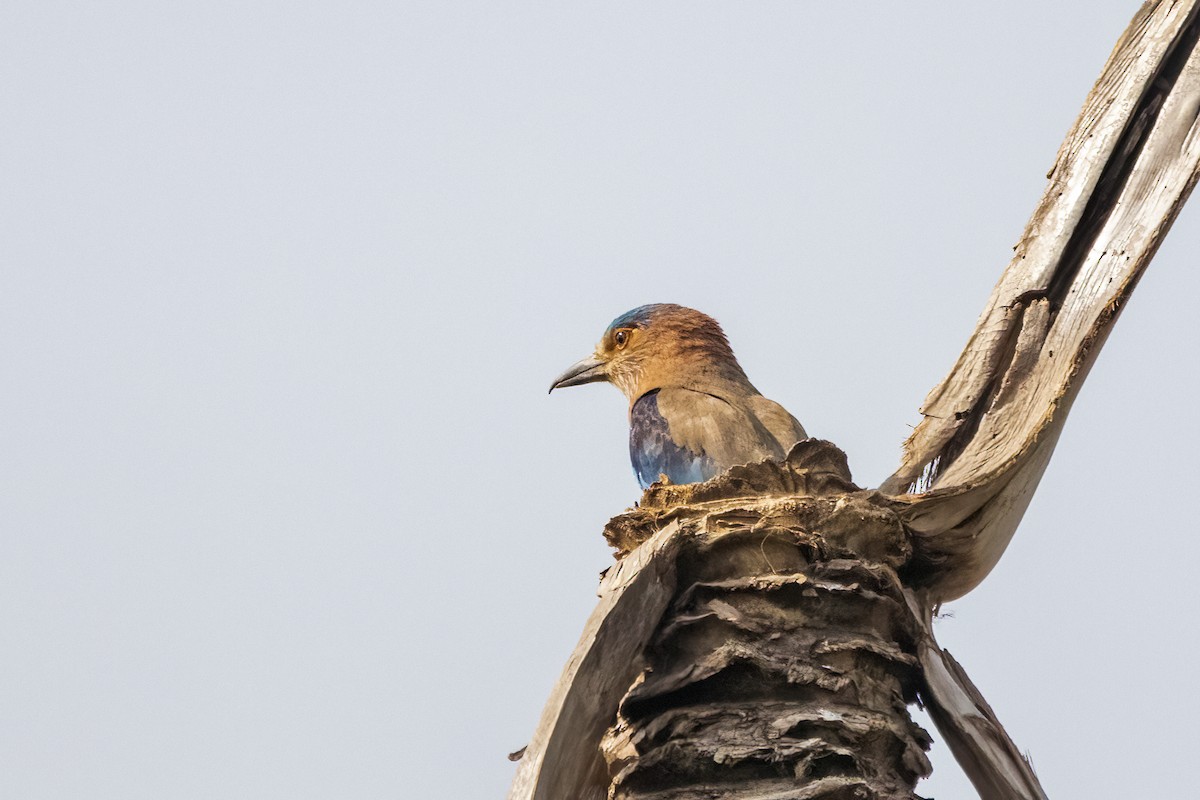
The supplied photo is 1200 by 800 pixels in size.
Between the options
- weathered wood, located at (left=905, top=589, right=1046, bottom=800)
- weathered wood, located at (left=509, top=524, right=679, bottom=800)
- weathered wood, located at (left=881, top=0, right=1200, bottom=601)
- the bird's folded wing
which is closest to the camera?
weathered wood, located at (left=509, top=524, right=679, bottom=800)

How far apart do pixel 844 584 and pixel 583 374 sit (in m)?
5.15

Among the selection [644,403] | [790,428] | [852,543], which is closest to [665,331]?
[644,403]

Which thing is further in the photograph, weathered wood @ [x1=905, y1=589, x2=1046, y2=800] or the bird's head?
the bird's head

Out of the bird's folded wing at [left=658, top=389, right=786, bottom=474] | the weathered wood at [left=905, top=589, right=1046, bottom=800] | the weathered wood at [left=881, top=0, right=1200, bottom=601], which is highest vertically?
the bird's folded wing at [left=658, top=389, right=786, bottom=474]

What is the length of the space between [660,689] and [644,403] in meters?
4.17

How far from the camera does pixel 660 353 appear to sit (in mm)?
8461

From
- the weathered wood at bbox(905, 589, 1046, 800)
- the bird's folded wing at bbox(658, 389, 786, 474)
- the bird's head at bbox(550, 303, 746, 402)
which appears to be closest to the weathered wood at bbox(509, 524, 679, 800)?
the weathered wood at bbox(905, 589, 1046, 800)

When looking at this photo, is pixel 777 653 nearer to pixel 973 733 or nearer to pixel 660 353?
pixel 973 733

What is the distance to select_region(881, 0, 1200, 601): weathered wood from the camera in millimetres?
4555

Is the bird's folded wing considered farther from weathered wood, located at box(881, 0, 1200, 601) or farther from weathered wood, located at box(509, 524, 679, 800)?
weathered wood, located at box(509, 524, 679, 800)

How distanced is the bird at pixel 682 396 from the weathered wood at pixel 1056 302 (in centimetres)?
166

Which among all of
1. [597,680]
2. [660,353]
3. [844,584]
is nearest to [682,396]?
[660,353]

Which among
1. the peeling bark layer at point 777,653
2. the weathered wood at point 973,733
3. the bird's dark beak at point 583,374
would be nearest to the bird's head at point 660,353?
the bird's dark beak at point 583,374

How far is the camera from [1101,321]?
4.77m
